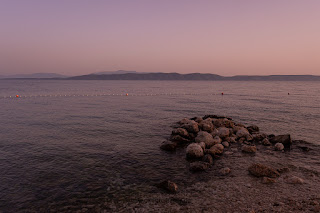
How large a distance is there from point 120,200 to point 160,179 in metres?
2.99

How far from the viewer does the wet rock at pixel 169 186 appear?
11.2 metres

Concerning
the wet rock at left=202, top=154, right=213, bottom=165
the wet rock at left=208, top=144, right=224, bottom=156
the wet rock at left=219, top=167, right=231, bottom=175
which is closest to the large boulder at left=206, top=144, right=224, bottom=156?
the wet rock at left=208, top=144, right=224, bottom=156

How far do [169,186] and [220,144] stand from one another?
7.89 meters

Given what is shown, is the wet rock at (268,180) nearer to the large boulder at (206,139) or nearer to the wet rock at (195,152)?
the wet rock at (195,152)

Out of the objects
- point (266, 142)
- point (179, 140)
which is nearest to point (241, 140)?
point (266, 142)

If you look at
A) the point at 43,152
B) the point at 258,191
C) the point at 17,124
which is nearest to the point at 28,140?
the point at 43,152

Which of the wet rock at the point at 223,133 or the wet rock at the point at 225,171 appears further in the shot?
the wet rock at the point at 223,133

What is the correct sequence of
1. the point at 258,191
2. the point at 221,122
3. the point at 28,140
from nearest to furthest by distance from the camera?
the point at 258,191 → the point at 28,140 → the point at 221,122

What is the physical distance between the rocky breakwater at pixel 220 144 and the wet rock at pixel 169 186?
2664 millimetres

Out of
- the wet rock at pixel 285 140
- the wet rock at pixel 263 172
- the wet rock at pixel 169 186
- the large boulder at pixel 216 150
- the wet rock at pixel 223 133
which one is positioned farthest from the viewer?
the wet rock at pixel 223 133

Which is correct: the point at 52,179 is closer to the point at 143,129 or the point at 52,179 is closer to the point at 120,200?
the point at 120,200

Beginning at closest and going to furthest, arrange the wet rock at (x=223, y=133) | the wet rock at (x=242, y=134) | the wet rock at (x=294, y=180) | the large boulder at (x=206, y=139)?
1. the wet rock at (x=294, y=180)
2. the large boulder at (x=206, y=139)
3. the wet rock at (x=223, y=133)
4. the wet rock at (x=242, y=134)

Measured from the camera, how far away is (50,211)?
9.66 meters

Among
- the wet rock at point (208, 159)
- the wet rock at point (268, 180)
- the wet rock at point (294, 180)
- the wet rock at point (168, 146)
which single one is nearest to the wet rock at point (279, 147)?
the wet rock at point (294, 180)
